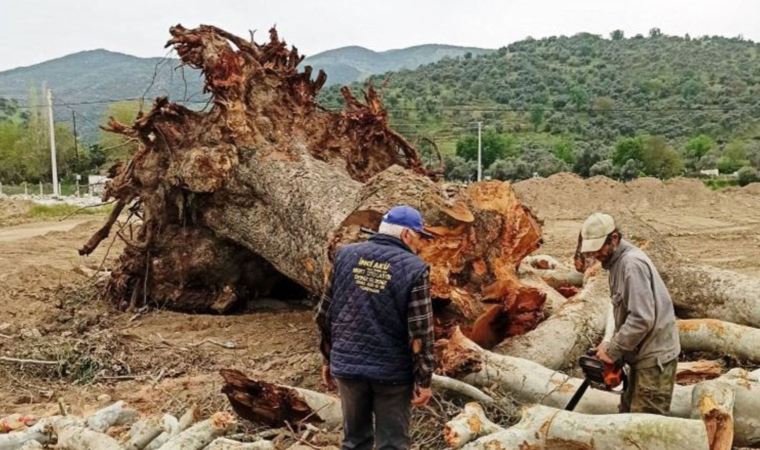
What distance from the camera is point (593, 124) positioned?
2084 inches

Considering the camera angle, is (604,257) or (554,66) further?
(554,66)

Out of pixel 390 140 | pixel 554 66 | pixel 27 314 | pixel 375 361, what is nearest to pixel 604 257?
pixel 375 361

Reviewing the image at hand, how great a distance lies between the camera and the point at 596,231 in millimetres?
4191

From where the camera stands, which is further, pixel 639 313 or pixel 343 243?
pixel 343 243

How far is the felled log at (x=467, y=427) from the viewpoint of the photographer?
13.9ft

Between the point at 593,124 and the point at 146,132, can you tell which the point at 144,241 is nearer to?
the point at 146,132

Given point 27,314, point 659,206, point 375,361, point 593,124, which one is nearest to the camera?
point 375,361

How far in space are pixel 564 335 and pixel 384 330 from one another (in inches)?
100.0

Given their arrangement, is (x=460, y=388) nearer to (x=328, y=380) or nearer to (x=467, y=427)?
(x=467, y=427)

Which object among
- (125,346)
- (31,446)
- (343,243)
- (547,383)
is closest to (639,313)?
(547,383)

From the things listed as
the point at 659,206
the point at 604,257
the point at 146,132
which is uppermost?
the point at 146,132

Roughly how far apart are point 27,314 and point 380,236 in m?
5.62

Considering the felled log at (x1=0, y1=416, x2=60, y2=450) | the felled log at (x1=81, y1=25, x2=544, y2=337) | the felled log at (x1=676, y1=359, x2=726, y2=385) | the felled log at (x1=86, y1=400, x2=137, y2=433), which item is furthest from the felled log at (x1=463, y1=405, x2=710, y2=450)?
the felled log at (x1=0, y1=416, x2=60, y2=450)

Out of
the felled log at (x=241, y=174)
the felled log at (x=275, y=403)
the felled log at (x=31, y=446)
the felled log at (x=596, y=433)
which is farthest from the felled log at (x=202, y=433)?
the felled log at (x=241, y=174)
